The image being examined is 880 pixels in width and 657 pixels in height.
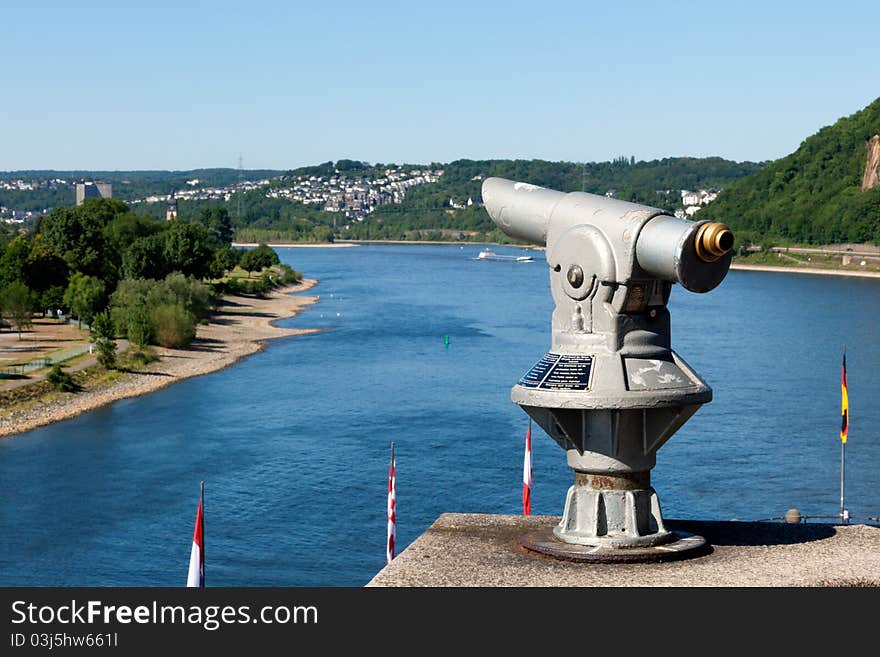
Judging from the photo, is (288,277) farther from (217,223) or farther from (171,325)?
(171,325)

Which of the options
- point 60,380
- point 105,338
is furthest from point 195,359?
point 60,380

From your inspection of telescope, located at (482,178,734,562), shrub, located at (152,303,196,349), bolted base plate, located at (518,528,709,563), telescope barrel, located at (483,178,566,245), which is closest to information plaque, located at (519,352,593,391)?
telescope, located at (482,178,734,562)

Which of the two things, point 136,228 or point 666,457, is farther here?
point 136,228

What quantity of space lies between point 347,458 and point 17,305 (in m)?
38.6

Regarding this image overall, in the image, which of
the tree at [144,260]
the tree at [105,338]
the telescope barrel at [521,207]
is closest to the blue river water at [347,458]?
the tree at [105,338]

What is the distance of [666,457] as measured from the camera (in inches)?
2093

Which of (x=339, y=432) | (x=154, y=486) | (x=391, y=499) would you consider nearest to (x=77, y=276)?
(x=339, y=432)

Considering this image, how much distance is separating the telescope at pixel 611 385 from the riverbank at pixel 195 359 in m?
47.8

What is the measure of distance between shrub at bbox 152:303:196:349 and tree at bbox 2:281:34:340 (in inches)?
306

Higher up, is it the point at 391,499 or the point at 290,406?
the point at 391,499

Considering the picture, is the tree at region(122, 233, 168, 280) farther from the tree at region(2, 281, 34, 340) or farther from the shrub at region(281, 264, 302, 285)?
the shrub at region(281, 264, 302, 285)

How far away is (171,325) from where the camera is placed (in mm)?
90125

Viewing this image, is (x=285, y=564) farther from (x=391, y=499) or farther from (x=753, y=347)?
(x=753, y=347)

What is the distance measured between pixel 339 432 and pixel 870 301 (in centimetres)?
9398
